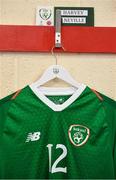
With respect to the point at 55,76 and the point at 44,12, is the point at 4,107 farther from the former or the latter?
the point at 44,12

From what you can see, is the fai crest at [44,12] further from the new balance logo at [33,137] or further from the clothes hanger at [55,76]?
the new balance logo at [33,137]

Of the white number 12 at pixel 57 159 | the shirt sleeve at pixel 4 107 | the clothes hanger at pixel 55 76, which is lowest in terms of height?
the white number 12 at pixel 57 159

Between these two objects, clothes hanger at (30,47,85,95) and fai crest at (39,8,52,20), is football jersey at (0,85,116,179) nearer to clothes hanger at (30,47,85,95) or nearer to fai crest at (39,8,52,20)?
clothes hanger at (30,47,85,95)

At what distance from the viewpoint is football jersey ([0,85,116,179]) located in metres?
0.99

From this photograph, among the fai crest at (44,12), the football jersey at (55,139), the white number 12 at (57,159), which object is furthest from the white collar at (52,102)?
the fai crest at (44,12)

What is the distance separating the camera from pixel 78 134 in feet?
3.35

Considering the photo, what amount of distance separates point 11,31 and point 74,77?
0.29 metres

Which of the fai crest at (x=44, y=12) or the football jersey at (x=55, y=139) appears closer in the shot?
the football jersey at (x=55, y=139)

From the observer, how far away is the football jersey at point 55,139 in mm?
992

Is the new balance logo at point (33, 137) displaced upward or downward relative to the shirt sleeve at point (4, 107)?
downward

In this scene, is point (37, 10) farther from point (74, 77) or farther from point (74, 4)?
point (74, 77)

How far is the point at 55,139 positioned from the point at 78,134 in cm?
8

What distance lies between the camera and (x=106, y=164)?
3.30ft

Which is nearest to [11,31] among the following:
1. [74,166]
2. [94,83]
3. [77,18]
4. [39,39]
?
[39,39]
